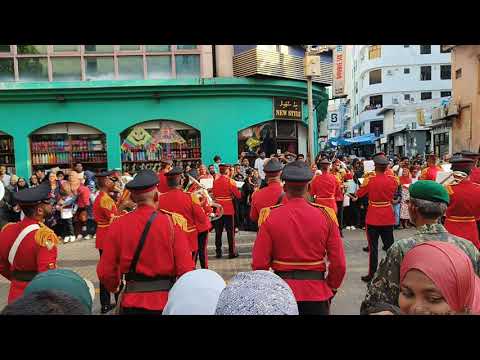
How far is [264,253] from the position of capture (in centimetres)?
372

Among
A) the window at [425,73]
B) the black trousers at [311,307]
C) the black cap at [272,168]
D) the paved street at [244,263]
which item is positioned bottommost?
the paved street at [244,263]

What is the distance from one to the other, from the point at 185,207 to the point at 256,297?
520 centimetres

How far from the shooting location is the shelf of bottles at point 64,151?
15414 mm

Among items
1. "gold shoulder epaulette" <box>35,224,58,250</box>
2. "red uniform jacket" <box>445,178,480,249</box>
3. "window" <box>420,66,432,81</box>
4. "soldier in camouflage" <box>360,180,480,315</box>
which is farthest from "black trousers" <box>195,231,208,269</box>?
"window" <box>420,66,432,81</box>

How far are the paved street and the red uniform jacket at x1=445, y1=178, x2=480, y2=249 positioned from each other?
1658 mm

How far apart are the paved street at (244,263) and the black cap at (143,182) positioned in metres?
2.89

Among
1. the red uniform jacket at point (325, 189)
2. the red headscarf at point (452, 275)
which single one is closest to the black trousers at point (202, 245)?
the red uniform jacket at point (325, 189)

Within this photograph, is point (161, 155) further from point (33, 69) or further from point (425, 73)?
point (425, 73)

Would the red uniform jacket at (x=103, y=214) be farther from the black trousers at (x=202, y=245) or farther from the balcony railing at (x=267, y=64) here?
the balcony railing at (x=267, y=64)

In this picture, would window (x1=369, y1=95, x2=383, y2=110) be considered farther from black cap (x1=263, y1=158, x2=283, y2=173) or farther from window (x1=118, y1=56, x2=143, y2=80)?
black cap (x1=263, y1=158, x2=283, y2=173)

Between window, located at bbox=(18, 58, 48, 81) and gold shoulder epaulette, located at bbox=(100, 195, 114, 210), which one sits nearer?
gold shoulder epaulette, located at bbox=(100, 195, 114, 210)

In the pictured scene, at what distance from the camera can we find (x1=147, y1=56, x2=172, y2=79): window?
51.2 feet

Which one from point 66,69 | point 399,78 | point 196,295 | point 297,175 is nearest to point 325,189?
point 297,175

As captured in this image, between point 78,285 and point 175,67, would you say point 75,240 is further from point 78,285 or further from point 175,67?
point 78,285
